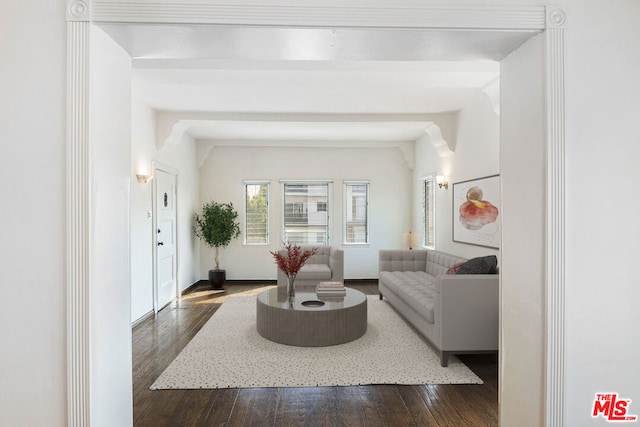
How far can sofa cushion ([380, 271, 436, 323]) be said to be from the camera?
145 inches

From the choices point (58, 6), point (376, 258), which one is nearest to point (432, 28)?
point (58, 6)

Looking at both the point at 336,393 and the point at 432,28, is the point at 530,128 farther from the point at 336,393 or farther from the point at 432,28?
the point at 336,393

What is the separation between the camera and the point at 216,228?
673 centimetres

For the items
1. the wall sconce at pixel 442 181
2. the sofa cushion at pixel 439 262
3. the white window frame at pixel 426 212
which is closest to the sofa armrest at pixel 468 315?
the sofa cushion at pixel 439 262

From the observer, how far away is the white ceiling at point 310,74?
1417mm

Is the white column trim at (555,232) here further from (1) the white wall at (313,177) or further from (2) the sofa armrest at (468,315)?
(1) the white wall at (313,177)

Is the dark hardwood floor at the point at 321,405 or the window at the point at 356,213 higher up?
the window at the point at 356,213

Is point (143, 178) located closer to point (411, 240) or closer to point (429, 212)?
point (411, 240)

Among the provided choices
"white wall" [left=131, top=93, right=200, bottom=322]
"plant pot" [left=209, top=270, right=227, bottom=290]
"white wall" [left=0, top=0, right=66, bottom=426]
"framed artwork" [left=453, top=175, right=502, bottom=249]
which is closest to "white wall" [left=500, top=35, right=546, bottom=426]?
"white wall" [left=0, top=0, right=66, bottom=426]

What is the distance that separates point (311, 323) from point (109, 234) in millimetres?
2647

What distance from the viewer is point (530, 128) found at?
1439mm

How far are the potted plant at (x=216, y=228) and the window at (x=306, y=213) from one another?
112 centimetres

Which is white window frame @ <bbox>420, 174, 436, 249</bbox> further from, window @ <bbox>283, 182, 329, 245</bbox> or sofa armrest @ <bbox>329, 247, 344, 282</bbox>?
window @ <bbox>283, 182, 329, 245</bbox>

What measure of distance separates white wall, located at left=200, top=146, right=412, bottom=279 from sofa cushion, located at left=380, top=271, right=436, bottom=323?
1.93m
